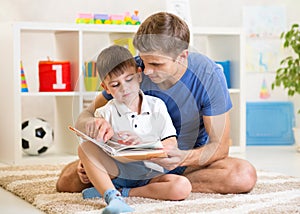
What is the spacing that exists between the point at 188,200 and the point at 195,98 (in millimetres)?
342

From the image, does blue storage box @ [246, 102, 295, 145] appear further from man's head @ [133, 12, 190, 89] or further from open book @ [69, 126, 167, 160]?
open book @ [69, 126, 167, 160]

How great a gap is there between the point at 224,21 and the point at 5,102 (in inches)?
67.3

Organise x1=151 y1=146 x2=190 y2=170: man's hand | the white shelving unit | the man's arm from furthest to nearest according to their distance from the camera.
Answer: the white shelving unit
the man's arm
x1=151 y1=146 x2=190 y2=170: man's hand

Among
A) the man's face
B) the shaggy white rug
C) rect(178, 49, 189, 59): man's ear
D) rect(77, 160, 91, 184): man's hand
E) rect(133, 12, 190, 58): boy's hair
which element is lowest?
the shaggy white rug

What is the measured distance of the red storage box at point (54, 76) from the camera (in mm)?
3611

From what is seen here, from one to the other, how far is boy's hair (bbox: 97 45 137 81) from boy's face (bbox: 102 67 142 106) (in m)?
0.01

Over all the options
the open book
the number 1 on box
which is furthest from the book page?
the number 1 on box

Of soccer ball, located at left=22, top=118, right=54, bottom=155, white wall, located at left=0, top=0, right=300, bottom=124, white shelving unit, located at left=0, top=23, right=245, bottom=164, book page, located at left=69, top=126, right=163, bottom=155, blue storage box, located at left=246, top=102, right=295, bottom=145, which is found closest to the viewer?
book page, located at left=69, top=126, right=163, bottom=155

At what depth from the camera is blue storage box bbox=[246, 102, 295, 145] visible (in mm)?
4539

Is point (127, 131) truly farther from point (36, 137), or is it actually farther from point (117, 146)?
point (36, 137)

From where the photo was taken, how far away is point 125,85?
202 cm

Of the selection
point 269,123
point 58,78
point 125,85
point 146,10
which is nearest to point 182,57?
point 125,85

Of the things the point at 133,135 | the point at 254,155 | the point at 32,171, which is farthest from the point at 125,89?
the point at 254,155

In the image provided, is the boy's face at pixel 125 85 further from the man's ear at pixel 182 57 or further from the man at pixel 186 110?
the man's ear at pixel 182 57
